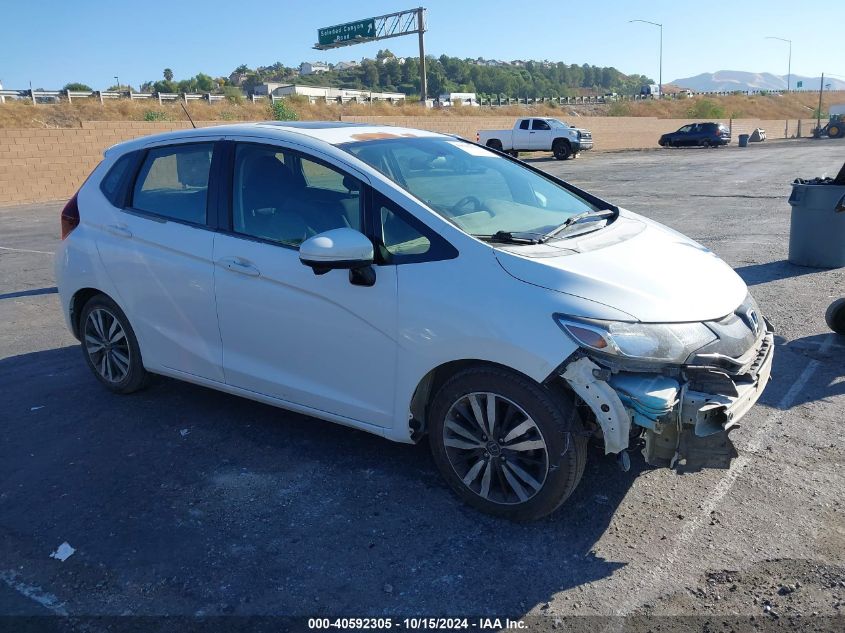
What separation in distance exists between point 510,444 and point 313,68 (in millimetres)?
169503

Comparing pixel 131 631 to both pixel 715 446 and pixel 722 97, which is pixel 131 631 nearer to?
pixel 715 446

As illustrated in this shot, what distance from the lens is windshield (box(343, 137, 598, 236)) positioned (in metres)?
3.82

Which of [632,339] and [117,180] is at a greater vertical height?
[117,180]

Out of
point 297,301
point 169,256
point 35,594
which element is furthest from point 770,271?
point 35,594

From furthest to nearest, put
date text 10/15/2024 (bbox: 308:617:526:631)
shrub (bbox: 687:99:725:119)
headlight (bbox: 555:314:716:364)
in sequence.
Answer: shrub (bbox: 687:99:725:119)
headlight (bbox: 555:314:716:364)
date text 10/15/2024 (bbox: 308:617:526:631)

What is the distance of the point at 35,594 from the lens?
9.94 feet

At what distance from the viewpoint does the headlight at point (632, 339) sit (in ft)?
9.95

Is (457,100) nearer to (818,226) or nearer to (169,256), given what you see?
(818,226)

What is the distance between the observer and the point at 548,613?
283 cm

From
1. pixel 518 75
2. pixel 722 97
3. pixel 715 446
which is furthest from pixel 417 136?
pixel 518 75

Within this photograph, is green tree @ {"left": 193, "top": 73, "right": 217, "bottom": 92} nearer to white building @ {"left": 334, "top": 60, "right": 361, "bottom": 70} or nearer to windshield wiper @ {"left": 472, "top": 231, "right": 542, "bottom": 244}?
white building @ {"left": 334, "top": 60, "right": 361, "bottom": 70}

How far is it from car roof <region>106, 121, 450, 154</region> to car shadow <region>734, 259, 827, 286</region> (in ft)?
16.1

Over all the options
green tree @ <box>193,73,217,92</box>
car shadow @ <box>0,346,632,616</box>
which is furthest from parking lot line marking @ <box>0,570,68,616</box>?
green tree @ <box>193,73,217,92</box>

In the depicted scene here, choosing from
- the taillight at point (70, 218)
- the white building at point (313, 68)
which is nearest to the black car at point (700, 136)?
the taillight at point (70, 218)
